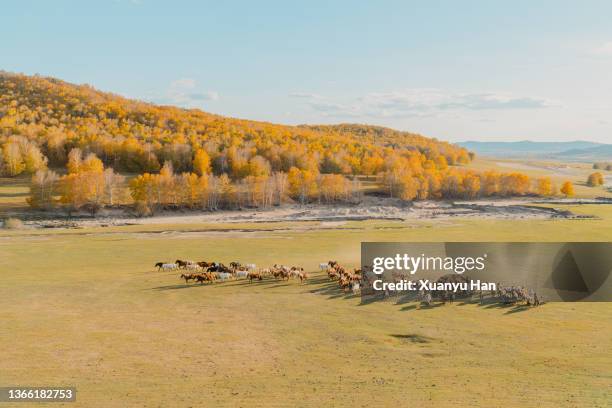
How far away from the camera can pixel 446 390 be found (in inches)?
826

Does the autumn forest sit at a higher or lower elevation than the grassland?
higher

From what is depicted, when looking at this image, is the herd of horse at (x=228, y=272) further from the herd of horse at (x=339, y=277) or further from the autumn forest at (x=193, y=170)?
the autumn forest at (x=193, y=170)

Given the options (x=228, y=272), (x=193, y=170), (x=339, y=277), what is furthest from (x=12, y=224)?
(x=193, y=170)

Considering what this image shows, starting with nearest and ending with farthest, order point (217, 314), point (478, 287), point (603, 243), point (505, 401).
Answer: point (505, 401) → point (217, 314) → point (478, 287) → point (603, 243)

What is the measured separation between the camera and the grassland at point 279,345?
814 inches

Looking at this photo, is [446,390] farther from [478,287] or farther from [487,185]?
[487,185]

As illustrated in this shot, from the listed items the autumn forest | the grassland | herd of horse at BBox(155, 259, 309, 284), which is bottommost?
the grassland

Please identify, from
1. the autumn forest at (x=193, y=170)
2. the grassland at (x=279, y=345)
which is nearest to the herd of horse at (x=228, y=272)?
the grassland at (x=279, y=345)

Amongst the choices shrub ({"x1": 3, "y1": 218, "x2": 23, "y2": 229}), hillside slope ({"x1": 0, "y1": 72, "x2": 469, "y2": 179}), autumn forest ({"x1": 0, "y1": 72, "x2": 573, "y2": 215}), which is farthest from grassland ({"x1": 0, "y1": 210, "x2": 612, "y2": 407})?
hillside slope ({"x1": 0, "y1": 72, "x2": 469, "y2": 179})

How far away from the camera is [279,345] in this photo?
86.2 ft

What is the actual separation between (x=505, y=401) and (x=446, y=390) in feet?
7.92

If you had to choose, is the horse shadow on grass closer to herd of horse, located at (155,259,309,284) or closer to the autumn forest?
herd of horse, located at (155,259,309,284)

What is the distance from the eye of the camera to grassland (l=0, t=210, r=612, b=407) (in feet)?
67.8

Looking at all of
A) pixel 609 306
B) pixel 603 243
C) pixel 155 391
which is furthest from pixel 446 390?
pixel 603 243
